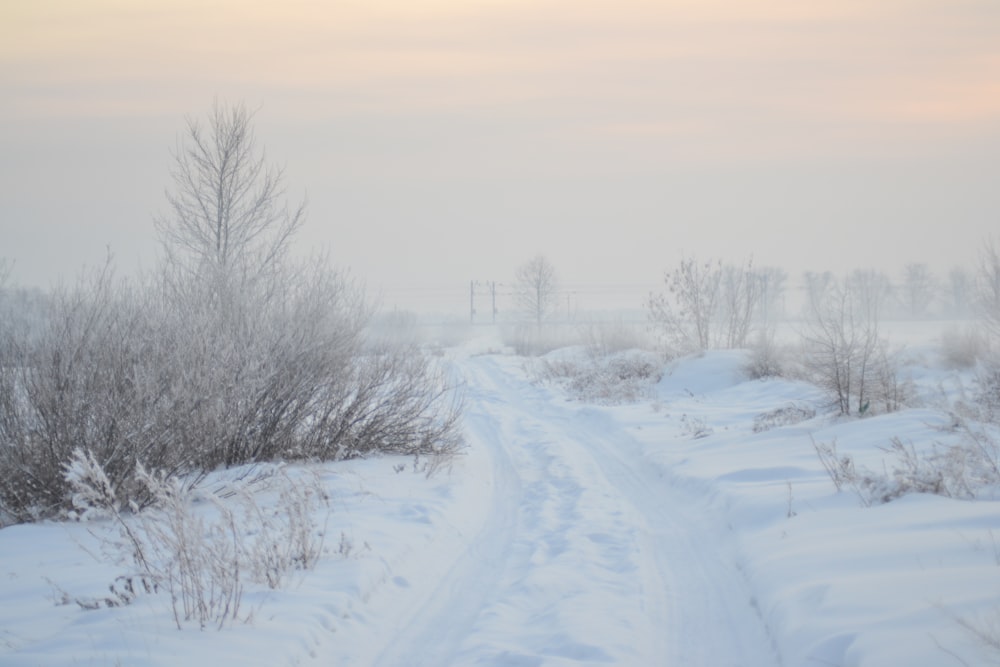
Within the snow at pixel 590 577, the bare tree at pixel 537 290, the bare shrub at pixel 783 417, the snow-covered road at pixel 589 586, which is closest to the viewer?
the snow at pixel 590 577

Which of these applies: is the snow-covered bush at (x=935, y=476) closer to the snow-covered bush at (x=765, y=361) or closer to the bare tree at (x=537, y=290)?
the snow-covered bush at (x=765, y=361)

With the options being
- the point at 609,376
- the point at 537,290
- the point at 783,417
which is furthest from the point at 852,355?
the point at 537,290

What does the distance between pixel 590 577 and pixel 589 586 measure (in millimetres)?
230

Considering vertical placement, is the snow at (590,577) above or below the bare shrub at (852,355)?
below

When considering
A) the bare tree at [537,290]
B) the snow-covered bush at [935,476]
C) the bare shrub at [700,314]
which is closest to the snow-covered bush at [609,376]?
the bare shrub at [700,314]

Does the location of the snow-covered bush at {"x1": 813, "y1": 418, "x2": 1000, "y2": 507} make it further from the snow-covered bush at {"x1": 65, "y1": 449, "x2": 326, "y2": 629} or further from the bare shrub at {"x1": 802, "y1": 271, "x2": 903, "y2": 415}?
the snow-covered bush at {"x1": 65, "y1": 449, "x2": 326, "y2": 629}

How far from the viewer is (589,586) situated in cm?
528

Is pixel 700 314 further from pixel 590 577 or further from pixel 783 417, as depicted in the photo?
pixel 590 577

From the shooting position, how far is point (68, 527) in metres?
6.94

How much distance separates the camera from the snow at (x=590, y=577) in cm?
399

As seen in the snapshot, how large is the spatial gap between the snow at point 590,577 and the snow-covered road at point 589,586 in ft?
0.07

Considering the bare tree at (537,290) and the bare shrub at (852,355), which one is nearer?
the bare shrub at (852,355)

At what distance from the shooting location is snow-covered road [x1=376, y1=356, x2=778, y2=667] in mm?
4254

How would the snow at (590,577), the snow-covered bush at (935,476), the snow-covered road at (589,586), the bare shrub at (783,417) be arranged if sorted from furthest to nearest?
1. the bare shrub at (783,417)
2. the snow-covered bush at (935,476)
3. the snow-covered road at (589,586)
4. the snow at (590,577)
